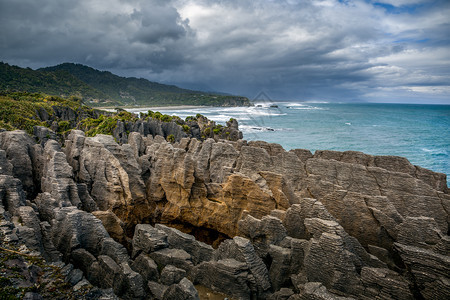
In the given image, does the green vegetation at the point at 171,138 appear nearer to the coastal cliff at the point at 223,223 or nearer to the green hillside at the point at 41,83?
the coastal cliff at the point at 223,223

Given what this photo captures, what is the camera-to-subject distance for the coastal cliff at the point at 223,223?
29.8 feet

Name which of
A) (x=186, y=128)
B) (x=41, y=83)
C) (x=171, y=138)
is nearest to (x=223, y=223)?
(x=171, y=138)

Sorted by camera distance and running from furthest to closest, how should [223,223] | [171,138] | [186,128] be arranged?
[186,128] → [171,138] → [223,223]

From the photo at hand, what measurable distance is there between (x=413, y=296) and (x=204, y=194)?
11.4 meters

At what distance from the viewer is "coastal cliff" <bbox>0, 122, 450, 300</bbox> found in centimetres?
909

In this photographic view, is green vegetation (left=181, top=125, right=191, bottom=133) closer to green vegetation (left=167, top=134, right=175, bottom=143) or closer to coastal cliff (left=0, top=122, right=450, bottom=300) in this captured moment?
green vegetation (left=167, top=134, right=175, bottom=143)

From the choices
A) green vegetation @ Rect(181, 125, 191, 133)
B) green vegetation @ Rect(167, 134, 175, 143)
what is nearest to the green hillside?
green vegetation @ Rect(181, 125, 191, 133)

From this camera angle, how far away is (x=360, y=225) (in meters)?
12.3

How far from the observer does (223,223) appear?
15.9 m

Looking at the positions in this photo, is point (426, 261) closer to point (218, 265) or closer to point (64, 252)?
point (218, 265)

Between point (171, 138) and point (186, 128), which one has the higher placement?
point (186, 128)

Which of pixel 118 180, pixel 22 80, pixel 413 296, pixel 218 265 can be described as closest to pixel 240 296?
pixel 218 265

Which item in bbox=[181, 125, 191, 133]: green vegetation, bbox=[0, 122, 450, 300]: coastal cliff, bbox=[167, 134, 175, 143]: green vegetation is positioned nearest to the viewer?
bbox=[0, 122, 450, 300]: coastal cliff

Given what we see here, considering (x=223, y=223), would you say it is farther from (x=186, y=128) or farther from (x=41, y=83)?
(x=41, y=83)
